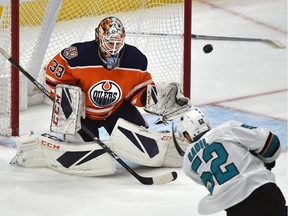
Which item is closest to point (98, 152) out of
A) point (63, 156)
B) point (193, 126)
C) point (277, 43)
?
point (63, 156)

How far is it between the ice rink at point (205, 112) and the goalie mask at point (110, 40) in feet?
1.66

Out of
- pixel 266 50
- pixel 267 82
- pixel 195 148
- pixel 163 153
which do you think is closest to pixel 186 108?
pixel 163 153

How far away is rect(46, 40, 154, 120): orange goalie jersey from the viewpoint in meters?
4.88

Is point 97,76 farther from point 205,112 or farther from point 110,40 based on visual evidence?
point 205,112

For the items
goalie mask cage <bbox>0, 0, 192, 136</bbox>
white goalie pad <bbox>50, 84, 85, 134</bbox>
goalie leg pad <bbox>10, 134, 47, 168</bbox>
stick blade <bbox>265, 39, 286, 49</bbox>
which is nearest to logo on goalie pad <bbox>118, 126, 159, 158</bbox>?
white goalie pad <bbox>50, 84, 85, 134</bbox>

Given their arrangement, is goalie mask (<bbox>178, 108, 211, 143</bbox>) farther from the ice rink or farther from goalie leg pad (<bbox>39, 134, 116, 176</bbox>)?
goalie leg pad (<bbox>39, 134, 116, 176</bbox>)

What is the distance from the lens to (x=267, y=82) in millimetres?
6594

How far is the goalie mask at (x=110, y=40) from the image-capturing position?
4.82 m

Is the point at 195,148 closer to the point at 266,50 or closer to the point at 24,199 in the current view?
the point at 24,199

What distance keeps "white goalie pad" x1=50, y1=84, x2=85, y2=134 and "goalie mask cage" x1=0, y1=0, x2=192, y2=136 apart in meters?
0.64

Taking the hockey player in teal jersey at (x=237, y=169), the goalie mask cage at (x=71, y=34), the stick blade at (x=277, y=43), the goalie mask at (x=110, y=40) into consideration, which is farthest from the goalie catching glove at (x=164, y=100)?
the stick blade at (x=277, y=43)

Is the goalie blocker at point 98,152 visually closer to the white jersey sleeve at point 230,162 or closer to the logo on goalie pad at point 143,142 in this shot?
the logo on goalie pad at point 143,142

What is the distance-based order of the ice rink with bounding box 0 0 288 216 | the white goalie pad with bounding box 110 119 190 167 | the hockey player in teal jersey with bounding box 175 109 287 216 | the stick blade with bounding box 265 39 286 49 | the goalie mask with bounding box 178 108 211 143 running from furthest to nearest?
the stick blade with bounding box 265 39 286 49 < the white goalie pad with bounding box 110 119 190 167 < the ice rink with bounding box 0 0 288 216 < the goalie mask with bounding box 178 108 211 143 < the hockey player in teal jersey with bounding box 175 109 287 216

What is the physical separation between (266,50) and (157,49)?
49.3 inches
